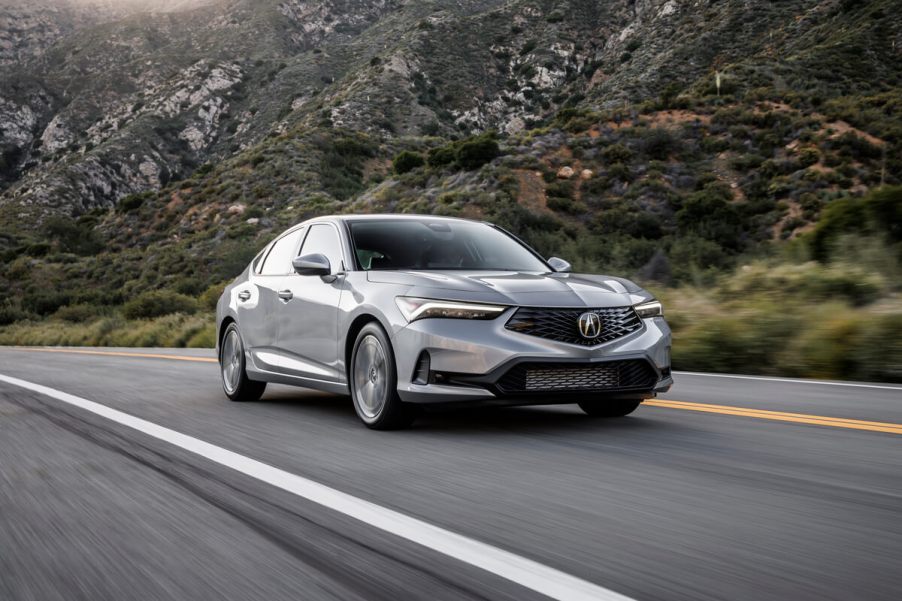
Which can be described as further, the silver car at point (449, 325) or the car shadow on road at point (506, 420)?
the car shadow on road at point (506, 420)

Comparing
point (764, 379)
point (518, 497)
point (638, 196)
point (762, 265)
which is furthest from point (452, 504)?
point (638, 196)

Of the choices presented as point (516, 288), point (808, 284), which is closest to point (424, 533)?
point (516, 288)

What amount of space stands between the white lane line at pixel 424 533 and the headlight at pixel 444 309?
4.57ft

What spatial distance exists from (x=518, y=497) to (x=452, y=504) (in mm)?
316

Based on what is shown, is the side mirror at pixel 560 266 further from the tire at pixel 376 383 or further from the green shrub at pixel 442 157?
the green shrub at pixel 442 157

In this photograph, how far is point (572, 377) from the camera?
19.3ft

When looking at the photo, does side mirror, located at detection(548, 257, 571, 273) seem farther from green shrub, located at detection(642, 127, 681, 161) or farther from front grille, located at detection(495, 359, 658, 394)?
green shrub, located at detection(642, 127, 681, 161)

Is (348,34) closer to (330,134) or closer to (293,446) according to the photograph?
(330,134)

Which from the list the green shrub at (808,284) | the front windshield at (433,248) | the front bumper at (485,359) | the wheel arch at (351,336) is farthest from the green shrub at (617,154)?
the front bumper at (485,359)

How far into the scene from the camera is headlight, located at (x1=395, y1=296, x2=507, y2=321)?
5.88 metres

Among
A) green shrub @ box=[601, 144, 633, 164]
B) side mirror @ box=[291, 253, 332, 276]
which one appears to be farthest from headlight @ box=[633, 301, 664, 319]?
green shrub @ box=[601, 144, 633, 164]

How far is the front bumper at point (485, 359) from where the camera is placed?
575cm

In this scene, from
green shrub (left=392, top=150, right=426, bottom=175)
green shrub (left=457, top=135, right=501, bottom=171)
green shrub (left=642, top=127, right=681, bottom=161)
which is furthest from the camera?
green shrub (left=392, top=150, right=426, bottom=175)

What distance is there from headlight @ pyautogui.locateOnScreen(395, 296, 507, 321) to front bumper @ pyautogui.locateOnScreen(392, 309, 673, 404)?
0.04 metres
